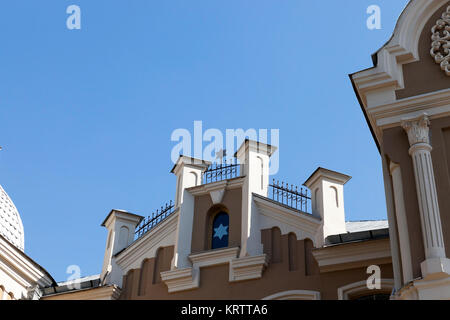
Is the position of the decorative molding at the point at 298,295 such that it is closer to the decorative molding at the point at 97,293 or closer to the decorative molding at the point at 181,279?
the decorative molding at the point at 181,279

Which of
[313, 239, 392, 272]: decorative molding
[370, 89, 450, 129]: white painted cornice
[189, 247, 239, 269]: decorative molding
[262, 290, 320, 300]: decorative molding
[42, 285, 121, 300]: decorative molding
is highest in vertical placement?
[370, 89, 450, 129]: white painted cornice

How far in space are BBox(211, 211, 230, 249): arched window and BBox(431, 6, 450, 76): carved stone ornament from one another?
6.74 m

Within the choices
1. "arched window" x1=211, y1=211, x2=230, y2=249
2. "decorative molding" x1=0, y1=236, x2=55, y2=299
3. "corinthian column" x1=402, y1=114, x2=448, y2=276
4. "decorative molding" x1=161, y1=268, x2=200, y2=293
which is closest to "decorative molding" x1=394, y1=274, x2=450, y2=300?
→ "corinthian column" x1=402, y1=114, x2=448, y2=276

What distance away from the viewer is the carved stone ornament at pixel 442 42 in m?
13.8

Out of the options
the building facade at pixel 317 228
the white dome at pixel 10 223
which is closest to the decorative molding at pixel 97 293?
the building facade at pixel 317 228

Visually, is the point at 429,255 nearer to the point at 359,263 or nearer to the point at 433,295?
the point at 433,295

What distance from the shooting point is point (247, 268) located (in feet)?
56.0

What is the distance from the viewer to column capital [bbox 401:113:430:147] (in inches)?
508

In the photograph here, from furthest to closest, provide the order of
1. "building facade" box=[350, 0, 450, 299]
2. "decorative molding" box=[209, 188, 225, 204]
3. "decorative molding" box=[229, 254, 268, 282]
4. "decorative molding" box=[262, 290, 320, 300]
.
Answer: "decorative molding" box=[209, 188, 225, 204]
"decorative molding" box=[229, 254, 268, 282]
"decorative molding" box=[262, 290, 320, 300]
"building facade" box=[350, 0, 450, 299]

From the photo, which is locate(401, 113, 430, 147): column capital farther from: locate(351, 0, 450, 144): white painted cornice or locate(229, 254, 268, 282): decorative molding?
locate(229, 254, 268, 282): decorative molding

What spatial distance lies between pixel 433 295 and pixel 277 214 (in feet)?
22.3

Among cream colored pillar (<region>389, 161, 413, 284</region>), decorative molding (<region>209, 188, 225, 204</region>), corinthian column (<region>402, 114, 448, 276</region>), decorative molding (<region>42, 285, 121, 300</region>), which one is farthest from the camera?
decorative molding (<region>209, 188, 225, 204</region>)

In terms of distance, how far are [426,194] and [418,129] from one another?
1.30 meters
